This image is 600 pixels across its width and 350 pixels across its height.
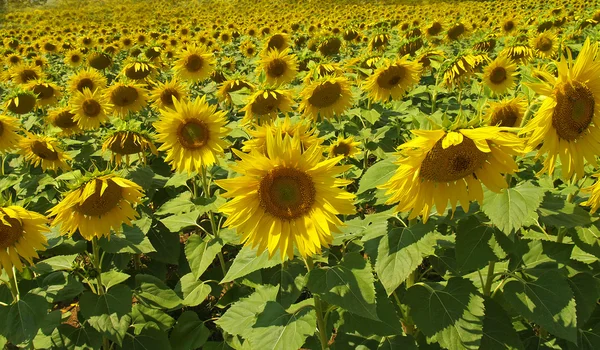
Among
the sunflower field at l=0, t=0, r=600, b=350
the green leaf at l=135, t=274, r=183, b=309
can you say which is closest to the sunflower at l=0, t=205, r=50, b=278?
the sunflower field at l=0, t=0, r=600, b=350

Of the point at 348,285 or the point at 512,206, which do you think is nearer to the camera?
the point at 512,206

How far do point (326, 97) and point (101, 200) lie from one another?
268cm

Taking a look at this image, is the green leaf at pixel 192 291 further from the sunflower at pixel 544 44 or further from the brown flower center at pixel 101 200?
the sunflower at pixel 544 44

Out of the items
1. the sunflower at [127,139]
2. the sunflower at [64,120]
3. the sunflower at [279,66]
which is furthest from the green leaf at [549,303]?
the sunflower at [64,120]

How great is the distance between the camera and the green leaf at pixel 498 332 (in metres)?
2.23

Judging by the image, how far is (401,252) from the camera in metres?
2.00

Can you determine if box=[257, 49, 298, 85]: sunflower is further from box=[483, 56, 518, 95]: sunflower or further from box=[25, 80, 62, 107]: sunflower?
box=[25, 80, 62, 107]: sunflower

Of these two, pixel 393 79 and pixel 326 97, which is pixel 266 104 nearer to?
pixel 326 97

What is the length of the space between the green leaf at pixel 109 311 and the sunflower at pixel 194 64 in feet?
13.6

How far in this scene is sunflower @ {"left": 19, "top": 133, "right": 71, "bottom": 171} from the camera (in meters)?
4.35

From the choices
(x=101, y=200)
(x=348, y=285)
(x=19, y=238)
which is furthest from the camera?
(x=101, y=200)

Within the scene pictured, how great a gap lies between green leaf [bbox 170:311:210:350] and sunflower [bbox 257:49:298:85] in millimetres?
3341

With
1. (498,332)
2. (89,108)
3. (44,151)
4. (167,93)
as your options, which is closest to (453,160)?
(498,332)

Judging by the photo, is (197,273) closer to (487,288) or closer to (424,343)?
(424,343)
